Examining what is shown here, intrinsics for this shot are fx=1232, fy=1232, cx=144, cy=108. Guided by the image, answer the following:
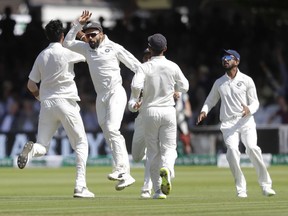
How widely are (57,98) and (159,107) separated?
1.28m

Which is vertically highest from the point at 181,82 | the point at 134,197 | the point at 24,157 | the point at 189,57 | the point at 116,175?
the point at 189,57

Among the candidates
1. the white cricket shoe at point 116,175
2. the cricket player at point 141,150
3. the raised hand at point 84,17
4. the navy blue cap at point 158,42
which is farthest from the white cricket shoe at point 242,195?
the raised hand at point 84,17

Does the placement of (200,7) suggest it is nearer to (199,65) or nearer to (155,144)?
(199,65)

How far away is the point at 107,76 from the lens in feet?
49.8

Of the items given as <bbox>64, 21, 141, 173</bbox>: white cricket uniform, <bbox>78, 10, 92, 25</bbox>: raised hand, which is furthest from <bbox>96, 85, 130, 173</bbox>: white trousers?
<bbox>78, 10, 92, 25</bbox>: raised hand

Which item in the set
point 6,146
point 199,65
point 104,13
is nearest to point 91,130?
point 6,146

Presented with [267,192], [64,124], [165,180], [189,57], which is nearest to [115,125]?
[64,124]

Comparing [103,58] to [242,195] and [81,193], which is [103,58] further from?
[242,195]

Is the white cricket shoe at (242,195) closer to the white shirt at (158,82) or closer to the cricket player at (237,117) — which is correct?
the cricket player at (237,117)

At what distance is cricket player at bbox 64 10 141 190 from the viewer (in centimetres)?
1505

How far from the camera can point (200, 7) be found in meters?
34.4

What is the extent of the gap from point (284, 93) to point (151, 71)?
48.1ft

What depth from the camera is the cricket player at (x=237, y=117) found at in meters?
15.4

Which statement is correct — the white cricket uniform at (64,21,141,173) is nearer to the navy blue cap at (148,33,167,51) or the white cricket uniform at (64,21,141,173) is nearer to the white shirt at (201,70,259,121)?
the navy blue cap at (148,33,167,51)
